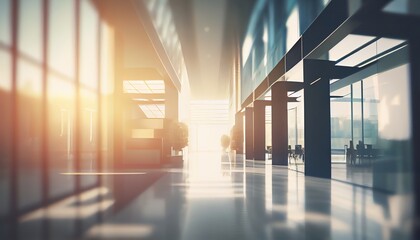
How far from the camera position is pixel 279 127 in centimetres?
1388

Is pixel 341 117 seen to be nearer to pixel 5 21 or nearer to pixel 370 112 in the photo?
pixel 370 112

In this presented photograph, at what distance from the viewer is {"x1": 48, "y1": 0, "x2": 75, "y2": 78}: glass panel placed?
26.6ft

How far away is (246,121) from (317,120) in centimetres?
1112

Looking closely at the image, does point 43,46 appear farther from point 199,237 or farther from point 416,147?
point 416,147

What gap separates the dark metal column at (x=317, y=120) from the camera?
28.9 ft

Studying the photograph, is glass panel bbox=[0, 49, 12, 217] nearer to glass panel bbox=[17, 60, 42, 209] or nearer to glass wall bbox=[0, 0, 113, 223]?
glass wall bbox=[0, 0, 113, 223]

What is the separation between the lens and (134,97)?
2812 cm

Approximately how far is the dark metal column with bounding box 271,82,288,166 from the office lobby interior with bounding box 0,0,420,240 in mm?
46

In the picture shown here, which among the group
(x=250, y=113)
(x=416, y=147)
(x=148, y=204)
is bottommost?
(x=148, y=204)

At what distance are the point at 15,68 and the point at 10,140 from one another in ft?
4.85

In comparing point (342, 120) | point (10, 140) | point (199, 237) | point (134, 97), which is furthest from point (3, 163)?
point (134, 97)

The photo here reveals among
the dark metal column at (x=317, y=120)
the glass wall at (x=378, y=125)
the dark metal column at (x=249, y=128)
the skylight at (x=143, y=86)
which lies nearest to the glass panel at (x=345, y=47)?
the dark metal column at (x=317, y=120)

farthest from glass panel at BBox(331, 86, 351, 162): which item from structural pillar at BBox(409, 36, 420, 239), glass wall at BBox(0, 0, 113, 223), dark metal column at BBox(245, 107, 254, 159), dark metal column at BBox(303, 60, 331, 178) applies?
glass wall at BBox(0, 0, 113, 223)

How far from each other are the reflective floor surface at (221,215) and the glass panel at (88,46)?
5.21 meters
